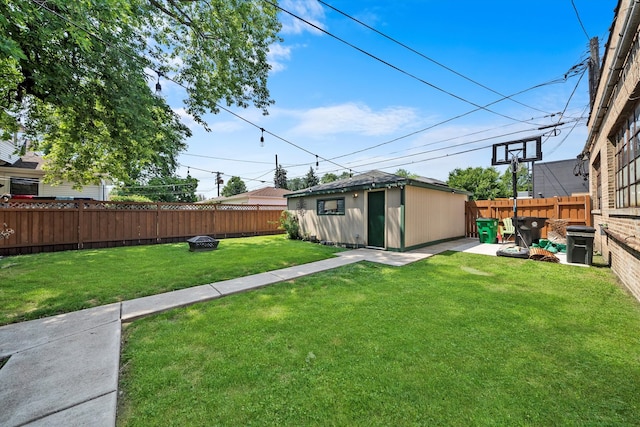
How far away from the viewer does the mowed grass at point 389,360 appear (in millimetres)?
1647

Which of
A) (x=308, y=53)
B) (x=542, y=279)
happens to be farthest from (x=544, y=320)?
(x=308, y=53)

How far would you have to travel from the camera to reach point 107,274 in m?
5.21

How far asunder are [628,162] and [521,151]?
3.62 m

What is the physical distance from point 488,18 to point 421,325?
28.5 ft

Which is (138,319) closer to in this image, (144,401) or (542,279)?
(144,401)

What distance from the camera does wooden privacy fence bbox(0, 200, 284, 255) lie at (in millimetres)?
7559

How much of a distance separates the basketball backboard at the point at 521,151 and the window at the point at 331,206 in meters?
5.13

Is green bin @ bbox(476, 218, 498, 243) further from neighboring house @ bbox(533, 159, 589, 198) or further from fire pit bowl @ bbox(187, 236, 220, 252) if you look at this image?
neighboring house @ bbox(533, 159, 589, 198)

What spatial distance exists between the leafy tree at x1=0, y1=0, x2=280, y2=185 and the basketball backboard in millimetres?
8520

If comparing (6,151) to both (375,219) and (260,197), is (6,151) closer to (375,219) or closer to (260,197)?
(375,219)

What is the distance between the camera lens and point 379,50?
5902mm

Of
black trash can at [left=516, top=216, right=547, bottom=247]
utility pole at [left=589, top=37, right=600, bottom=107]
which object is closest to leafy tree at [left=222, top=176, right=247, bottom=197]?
black trash can at [left=516, top=216, right=547, bottom=247]

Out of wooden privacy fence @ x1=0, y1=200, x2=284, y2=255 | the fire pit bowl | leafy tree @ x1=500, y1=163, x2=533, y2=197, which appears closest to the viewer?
wooden privacy fence @ x1=0, y1=200, x2=284, y2=255

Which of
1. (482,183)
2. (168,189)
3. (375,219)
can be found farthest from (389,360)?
(168,189)
